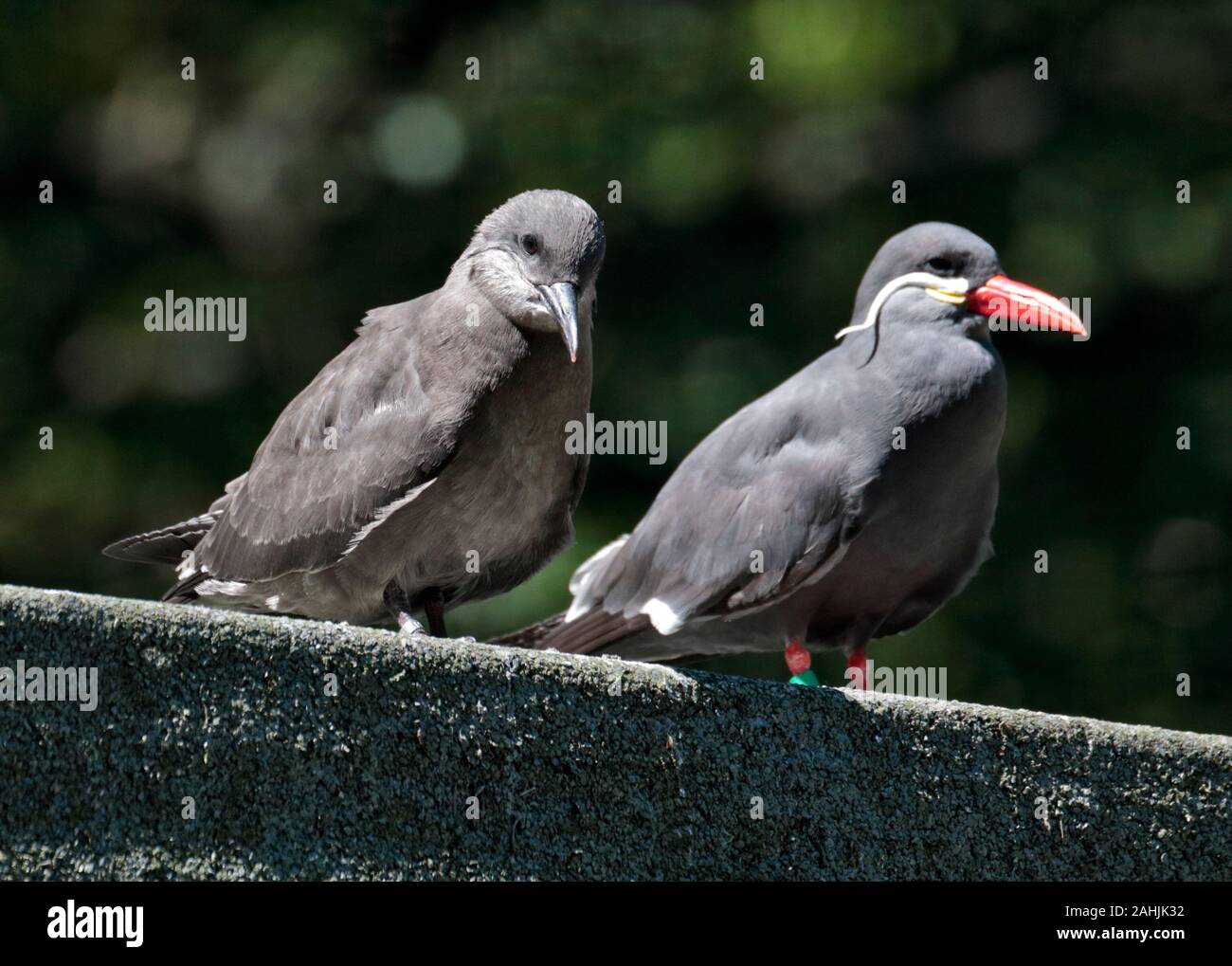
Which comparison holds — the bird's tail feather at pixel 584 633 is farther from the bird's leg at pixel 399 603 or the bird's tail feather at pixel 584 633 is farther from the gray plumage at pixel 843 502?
the bird's leg at pixel 399 603

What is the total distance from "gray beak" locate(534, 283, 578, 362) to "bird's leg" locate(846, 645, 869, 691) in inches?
46.4

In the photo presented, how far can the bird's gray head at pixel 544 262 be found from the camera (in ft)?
10.2

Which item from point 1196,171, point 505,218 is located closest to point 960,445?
point 505,218

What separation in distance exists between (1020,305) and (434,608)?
1452 millimetres

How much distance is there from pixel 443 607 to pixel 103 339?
3938mm

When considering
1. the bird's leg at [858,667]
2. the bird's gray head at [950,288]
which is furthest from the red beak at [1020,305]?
the bird's leg at [858,667]

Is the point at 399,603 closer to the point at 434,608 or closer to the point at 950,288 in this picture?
the point at 434,608

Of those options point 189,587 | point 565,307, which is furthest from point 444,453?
point 189,587

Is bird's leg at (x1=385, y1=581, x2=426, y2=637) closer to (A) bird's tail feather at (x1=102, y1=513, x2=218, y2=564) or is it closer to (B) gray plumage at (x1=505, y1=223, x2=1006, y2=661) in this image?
(A) bird's tail feather at (x1=102, y1=513, x2=218, y2=564)

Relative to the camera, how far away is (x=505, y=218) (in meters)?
3.25

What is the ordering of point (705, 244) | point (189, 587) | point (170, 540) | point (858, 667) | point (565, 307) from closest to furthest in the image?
point (565, 307) < point (189, 587) < point (170, 540) < point (858, 667) < point (705, 244)

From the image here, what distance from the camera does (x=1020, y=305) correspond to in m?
3.72

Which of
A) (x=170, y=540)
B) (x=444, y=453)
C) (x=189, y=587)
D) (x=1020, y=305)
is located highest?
(x=1020, y=305)

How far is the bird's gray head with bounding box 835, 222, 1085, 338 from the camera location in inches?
148
